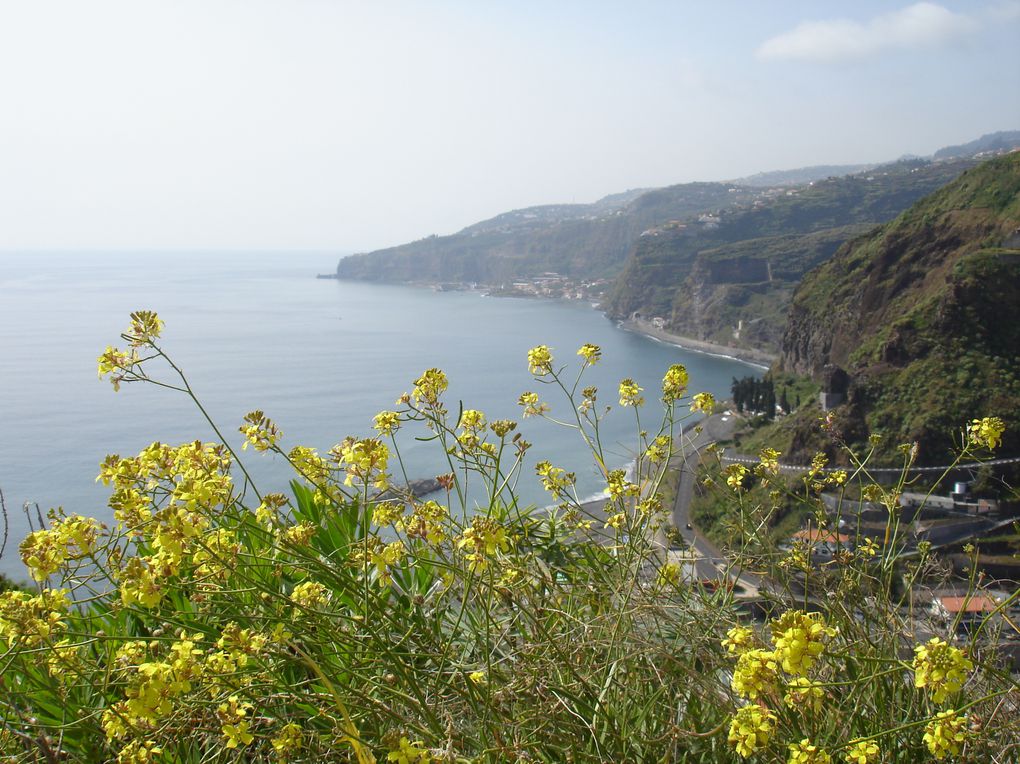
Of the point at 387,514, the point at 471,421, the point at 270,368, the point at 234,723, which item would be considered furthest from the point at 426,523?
the point at 270,368

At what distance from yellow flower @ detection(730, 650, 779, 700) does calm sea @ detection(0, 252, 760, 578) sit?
50.1 inches

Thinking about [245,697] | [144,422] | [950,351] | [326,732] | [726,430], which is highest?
[245,697]

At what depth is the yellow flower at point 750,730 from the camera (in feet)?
3.65

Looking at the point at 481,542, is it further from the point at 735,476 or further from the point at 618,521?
→ the point at 735,476

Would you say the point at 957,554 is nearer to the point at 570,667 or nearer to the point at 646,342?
the point at 570,667

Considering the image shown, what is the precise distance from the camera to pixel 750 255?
8606 cm

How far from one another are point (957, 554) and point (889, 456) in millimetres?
9516

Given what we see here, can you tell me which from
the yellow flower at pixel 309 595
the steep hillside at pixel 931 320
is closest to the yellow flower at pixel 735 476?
the yellow flower at pixel 309 595

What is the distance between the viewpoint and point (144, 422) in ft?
104

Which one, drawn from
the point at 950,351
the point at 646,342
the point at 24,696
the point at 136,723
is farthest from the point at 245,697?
the point at 646,342

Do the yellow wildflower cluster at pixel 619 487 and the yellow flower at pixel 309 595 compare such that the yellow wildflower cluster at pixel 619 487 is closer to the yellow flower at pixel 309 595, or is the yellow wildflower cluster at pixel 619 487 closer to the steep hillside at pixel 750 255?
the yellow flower at pixel 309 595

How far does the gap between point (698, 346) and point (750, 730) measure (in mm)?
71701

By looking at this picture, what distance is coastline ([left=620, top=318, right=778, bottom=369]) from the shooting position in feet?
216

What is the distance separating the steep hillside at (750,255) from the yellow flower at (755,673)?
232 feet
